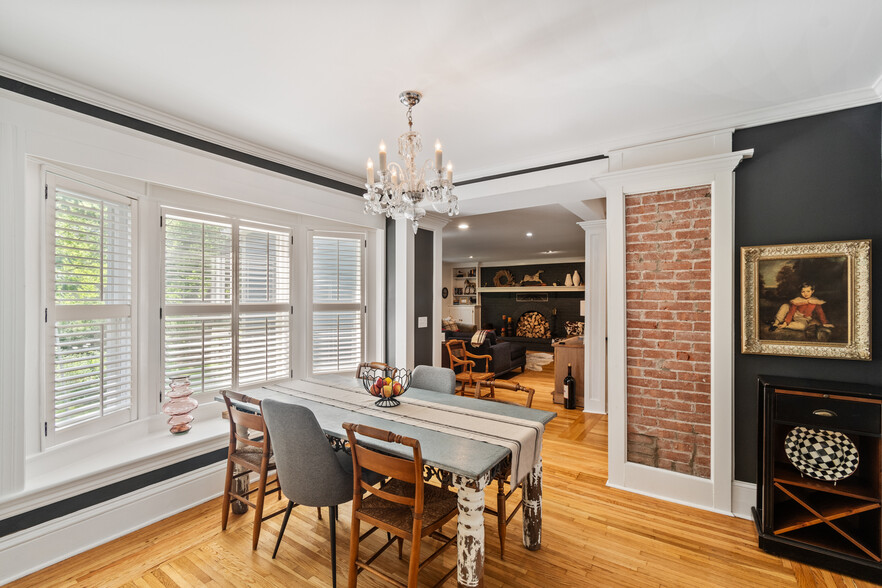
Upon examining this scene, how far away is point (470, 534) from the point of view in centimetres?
163

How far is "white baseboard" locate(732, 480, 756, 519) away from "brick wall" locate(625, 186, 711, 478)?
0.56ft

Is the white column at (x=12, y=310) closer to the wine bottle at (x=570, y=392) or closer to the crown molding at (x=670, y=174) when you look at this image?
the crown molding at (x=670, y=174)

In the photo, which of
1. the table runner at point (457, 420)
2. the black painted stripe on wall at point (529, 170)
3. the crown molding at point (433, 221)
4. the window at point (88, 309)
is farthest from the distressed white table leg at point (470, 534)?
the crown molding at point (433, 221)

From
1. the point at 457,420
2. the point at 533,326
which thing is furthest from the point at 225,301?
the point at 533,326

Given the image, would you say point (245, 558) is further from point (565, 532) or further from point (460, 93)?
point (460, 93)

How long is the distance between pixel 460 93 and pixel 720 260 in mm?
1994

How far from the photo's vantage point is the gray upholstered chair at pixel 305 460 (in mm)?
1834

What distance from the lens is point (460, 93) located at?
221 centimetres

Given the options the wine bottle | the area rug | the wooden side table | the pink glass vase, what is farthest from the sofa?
the pink glass vase

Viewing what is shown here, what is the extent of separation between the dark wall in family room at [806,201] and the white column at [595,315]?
7.51 ft

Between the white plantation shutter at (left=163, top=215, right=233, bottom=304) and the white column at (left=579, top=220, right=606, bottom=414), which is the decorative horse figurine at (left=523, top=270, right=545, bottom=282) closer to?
the white column at (left=579, top=220, right=606, bottom=414)

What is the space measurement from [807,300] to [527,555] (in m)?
2.25

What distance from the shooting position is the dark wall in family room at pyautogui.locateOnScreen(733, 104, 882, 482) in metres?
2.22

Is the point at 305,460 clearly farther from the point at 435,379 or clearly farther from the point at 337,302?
the point at 337,302
